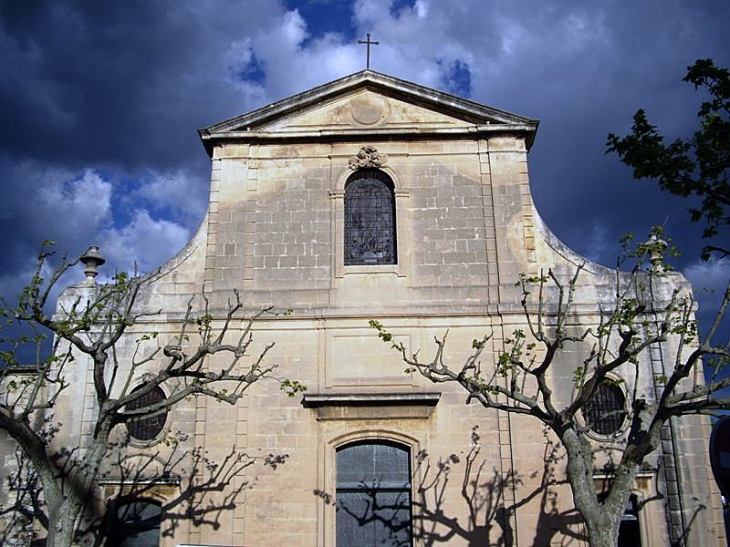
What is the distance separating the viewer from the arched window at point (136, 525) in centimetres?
1366

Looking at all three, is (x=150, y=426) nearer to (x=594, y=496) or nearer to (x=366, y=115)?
(x=366, y=115)

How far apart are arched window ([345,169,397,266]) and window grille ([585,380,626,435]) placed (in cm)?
446

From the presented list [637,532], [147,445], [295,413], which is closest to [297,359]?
[295,413]

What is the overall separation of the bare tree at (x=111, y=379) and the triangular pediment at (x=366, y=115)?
11.8 ft

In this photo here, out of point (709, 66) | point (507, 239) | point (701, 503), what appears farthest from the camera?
point (507, 239)

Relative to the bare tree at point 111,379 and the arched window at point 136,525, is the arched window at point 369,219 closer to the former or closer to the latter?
the bare tree at point 111,379

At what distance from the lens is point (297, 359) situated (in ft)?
47.2

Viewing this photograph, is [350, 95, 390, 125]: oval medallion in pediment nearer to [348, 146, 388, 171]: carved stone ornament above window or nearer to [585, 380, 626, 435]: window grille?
[348, 146, 388, 171]: carved stone ornament above window

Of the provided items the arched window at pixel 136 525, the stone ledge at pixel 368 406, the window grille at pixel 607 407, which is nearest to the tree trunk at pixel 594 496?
the window grille at pixel 607 407

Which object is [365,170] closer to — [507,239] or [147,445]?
[507,239]

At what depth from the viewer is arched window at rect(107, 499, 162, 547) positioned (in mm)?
13656

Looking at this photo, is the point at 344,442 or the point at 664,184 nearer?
the point at 664,184

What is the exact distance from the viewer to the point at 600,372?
34.0 feet

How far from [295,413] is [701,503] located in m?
7.03
